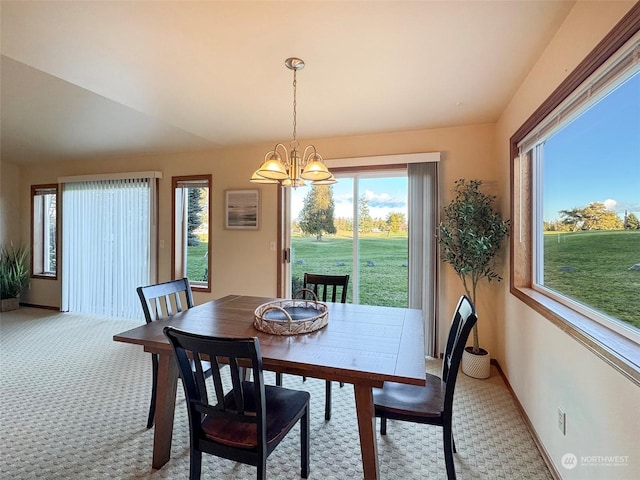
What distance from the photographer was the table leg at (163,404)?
5.68 ft

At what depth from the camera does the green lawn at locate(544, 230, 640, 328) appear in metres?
1.31

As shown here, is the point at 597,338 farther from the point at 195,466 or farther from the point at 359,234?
the point at 359,234

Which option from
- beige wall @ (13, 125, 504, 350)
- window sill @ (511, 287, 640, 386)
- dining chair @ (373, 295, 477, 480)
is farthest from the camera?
beige wall @ (13, 125, 504, 350)

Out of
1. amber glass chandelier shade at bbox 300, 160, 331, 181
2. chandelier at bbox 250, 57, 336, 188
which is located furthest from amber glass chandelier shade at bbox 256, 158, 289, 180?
amber glass chandelier shade at bbox 300, 160, 331, 181

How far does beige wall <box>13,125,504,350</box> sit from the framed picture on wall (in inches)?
3.2

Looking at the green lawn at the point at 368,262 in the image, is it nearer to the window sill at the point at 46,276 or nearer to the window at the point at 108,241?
the window at the point at 108,241

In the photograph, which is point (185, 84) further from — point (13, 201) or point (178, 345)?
point (13, 201)

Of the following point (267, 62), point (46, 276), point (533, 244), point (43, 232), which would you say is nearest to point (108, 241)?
point (46, 276)

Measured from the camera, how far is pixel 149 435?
206 centimetres

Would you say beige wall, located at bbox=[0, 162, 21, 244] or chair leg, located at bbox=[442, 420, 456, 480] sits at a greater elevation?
beige wall, located at bbox=[0, 162, 21, 244]

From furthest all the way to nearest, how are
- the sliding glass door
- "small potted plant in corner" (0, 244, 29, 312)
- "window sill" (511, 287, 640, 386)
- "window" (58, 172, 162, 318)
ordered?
"small potted plant in corner" (0, 244, 29, 312) < "window" (58, 172, 162, 318) < the sliding glass door < "window sill" (511, 287, 640, 386)

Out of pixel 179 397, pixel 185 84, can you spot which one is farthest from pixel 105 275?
pixel 185 84

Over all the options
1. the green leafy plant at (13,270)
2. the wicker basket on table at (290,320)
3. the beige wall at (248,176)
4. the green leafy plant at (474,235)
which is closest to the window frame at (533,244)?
the green leafy plant at (474,235)

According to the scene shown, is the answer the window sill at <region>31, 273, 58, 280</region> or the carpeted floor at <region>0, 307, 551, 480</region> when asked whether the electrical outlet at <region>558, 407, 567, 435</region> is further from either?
the window sill at <region>31, 273, 58, 280</region>
